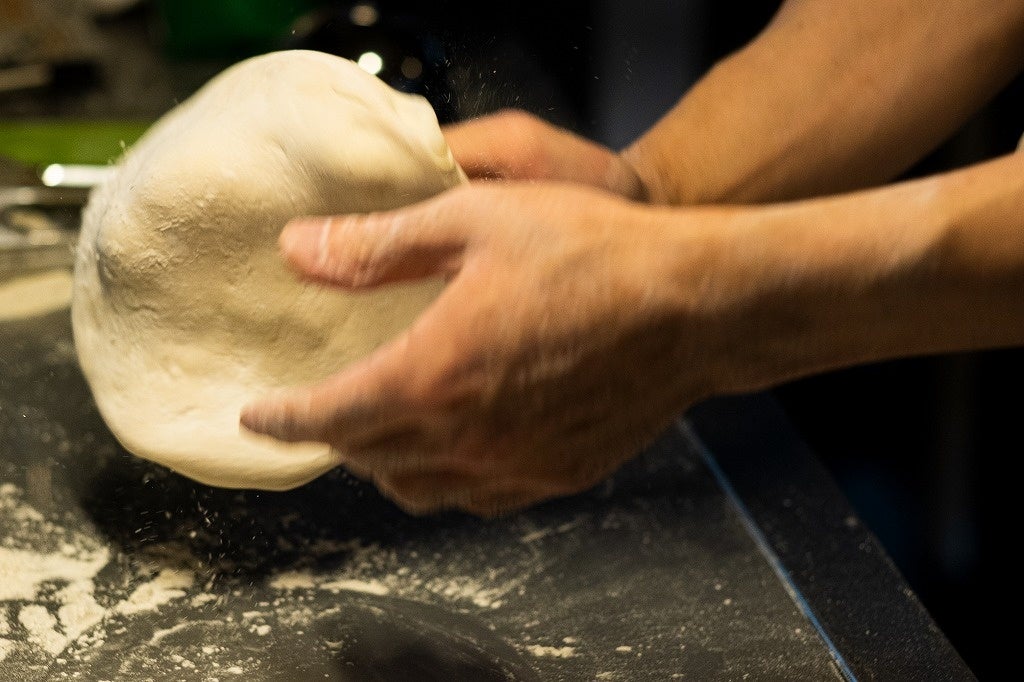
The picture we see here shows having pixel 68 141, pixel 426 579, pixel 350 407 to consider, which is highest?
pixel 350 407

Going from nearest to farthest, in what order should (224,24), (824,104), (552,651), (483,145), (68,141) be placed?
1. (552,651)
2. (483,145)
3. (824,104)
4. (68,141)
5. (224,24)

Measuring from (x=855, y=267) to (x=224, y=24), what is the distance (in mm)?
1654

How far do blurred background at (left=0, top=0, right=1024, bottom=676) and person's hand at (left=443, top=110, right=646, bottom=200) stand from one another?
0.02 meters

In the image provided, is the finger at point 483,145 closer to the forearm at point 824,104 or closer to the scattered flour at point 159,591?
the forearm at point 824,104

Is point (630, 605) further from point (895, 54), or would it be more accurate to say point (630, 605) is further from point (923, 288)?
point (895, 54)

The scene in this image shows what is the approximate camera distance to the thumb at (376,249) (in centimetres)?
65

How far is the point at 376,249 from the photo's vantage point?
657 mm

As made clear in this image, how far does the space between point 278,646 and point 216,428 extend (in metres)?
0.19

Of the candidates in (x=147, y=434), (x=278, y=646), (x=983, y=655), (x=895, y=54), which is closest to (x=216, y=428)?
(x=147, y=434)

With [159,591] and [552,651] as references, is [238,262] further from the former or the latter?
[552,651]

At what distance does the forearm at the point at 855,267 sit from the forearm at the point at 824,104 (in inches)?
15.2

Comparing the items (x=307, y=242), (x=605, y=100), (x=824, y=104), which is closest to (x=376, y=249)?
(x=307, y=242)

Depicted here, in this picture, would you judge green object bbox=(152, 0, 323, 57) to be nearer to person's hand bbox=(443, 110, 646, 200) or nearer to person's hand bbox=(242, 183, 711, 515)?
person's hand bbox=(443, 110, 646, 200)

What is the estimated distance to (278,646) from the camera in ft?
2.79
